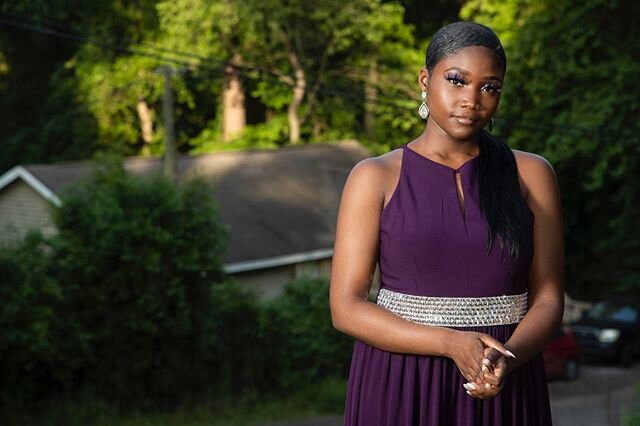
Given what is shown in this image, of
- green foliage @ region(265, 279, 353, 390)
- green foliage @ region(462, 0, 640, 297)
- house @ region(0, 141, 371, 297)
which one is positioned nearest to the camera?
green foliage @ region(265, 279, 353, 390)

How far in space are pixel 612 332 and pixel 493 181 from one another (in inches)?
984

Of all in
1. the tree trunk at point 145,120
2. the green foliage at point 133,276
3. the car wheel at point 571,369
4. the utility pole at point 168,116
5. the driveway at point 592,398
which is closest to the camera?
the driveway at point 592,398

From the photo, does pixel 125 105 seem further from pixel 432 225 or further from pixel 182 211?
pixel 432 225

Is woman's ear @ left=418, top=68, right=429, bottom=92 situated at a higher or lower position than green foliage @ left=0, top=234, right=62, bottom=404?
higher

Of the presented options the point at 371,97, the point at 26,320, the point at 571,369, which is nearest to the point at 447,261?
the point at 26,320

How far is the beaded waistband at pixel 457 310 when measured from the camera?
2.97 metres

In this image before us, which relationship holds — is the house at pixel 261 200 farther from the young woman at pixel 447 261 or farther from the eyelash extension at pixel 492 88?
the eyelash extension at pixel 492 88

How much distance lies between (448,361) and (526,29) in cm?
2463

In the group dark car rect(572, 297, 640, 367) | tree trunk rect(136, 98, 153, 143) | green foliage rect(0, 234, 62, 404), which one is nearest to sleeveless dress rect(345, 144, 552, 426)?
green foliage rect(0, 234, 62, 404)

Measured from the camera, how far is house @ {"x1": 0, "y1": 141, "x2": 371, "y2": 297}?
24.7 m

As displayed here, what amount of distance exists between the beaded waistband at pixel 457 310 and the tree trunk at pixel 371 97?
3142cm

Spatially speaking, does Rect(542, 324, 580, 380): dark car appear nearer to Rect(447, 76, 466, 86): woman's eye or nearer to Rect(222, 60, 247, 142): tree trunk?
Rect(222, 60, 247, 142): tree trunk

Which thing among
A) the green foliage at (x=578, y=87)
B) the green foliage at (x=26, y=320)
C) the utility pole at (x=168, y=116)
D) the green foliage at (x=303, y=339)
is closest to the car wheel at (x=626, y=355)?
the green foliage at (x=578, y=87)

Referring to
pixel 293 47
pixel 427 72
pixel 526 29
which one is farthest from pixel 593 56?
pixel 427 72
